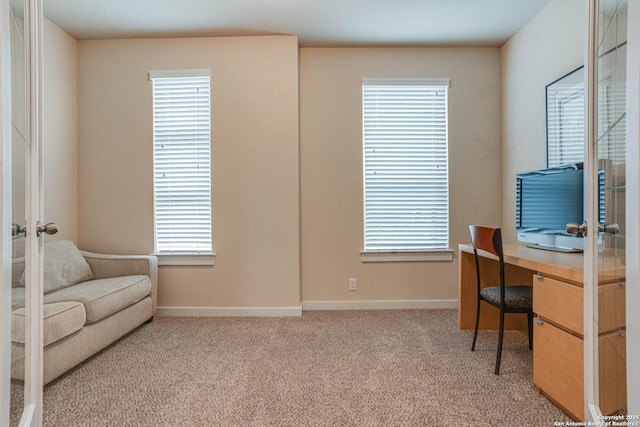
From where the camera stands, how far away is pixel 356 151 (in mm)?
3412

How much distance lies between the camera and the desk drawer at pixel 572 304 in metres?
1.18

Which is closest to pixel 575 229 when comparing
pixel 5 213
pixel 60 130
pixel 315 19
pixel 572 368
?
pixel 572 368

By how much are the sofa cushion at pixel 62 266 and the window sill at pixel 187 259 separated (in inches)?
23.3

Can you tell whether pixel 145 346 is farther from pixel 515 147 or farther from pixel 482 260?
pixel 515 147

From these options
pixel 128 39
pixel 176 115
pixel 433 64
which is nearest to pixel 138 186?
pixel 176 115

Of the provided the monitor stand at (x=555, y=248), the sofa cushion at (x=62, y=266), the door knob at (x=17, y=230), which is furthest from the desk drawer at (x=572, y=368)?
the sofa cushion at (x=62, y=266)

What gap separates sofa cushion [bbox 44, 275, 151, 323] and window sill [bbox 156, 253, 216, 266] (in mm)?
331

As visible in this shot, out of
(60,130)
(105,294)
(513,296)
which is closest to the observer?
(513,296)

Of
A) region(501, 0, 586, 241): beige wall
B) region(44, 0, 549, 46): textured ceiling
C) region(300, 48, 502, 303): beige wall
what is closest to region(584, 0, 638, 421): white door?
region(501, 0, 586, 241): beige wall

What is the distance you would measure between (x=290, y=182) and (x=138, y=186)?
145 cm

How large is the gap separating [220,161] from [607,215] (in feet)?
9.38

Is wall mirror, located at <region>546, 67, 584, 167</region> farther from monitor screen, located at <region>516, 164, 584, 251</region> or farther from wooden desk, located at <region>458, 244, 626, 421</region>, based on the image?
wooden desk, located at <region>458, 244, 626, 421</region>

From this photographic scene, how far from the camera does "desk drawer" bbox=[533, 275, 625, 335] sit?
1.18m

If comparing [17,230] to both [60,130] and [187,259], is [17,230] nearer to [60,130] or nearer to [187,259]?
[187,259]
